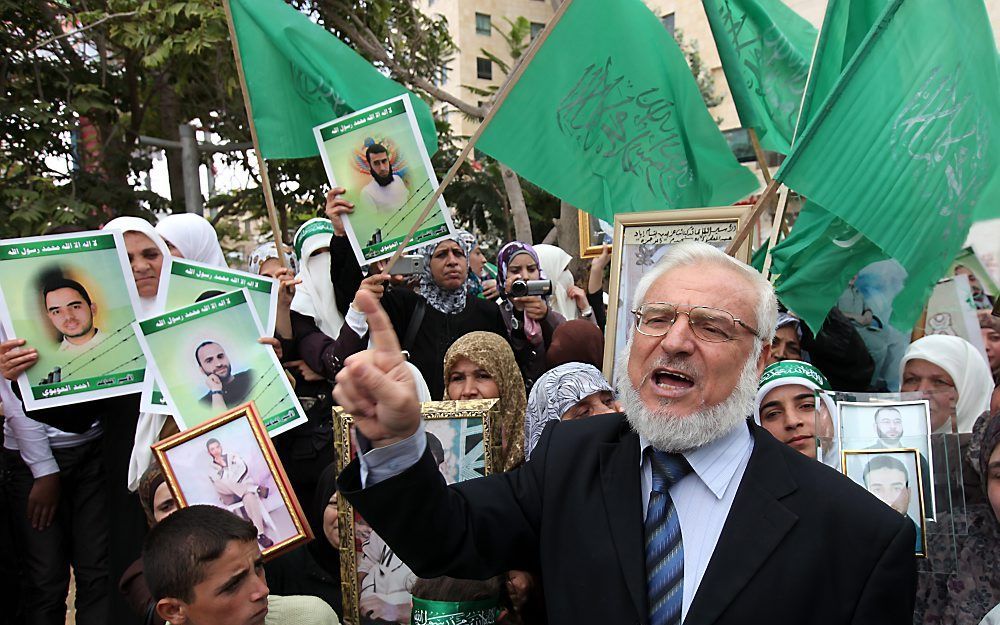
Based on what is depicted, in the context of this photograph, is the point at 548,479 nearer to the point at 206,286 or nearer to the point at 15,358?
the point at 206,286

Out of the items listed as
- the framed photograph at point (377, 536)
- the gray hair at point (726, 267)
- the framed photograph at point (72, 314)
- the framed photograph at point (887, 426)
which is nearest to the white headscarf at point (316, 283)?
the framed photograph at point (72, 314)

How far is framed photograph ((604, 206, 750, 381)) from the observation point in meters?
3.58

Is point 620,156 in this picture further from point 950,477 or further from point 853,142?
point 950,477

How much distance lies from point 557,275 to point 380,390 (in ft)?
16.1

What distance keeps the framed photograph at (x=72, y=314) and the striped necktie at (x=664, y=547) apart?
2.38m

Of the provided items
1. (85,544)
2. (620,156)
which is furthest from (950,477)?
(85,544)

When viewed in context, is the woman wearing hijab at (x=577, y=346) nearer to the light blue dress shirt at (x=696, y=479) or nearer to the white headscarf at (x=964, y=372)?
the white headscarf at (x=964, y=372)

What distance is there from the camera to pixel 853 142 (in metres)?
3.30

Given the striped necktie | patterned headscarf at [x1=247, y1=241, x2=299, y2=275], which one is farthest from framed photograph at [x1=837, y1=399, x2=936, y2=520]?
patterned headscarf at [x1=247, y1=241, x2=299, y2=275]

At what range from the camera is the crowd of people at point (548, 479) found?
167cm

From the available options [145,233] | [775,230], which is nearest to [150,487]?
[145,233]

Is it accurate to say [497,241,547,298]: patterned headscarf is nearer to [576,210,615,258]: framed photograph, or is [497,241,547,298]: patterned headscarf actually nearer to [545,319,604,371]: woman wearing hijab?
[576,210,615,258]: framed photograph

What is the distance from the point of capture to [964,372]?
3.41m

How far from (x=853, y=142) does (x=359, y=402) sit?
Answer: 2.46 m
